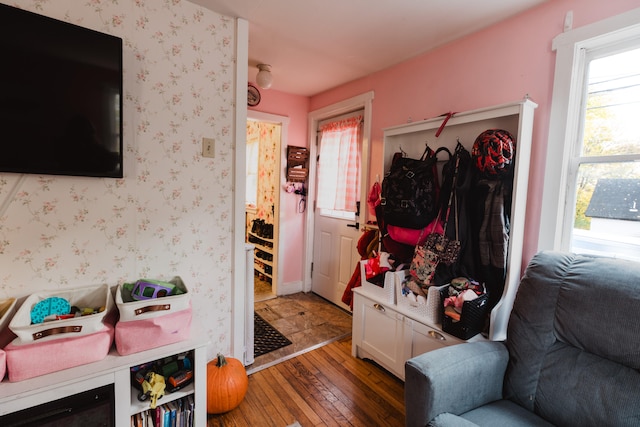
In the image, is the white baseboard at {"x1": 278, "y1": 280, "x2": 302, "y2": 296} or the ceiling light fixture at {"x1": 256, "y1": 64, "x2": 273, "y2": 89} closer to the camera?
the ceiling light fixture at {"x1": 256, "y1": 64, "x2": 273, "y2": 89}

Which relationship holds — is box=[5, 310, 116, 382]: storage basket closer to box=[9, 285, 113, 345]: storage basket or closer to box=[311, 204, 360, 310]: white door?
box=[9, 285, 113, 345]: storage basket

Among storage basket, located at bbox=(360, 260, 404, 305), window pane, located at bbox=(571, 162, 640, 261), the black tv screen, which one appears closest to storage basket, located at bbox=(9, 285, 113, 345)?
the black tv screen

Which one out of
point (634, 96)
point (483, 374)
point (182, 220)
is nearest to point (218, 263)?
point (182, 220)

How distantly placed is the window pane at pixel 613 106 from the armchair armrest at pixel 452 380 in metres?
1.19

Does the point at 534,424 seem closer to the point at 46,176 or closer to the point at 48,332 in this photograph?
the point at 48,332

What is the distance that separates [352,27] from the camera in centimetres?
195

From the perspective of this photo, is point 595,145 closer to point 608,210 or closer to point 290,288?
point 608,210

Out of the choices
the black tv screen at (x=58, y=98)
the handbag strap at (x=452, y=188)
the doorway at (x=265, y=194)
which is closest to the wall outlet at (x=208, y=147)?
the black tv screen at (x=58, y=98)

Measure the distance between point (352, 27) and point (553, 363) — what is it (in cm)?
212

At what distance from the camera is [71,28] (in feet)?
4.35

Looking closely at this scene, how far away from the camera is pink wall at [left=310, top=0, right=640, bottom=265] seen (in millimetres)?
1623

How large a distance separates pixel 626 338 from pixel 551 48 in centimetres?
147

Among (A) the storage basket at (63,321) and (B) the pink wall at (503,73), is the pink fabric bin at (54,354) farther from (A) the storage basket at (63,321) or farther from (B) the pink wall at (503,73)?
(B) the pink wall at (503,73)

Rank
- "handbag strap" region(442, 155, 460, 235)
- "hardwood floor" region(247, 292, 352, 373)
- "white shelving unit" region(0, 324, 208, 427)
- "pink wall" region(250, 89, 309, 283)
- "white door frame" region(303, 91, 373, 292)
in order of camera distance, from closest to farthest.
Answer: "white shelving unit" region(0, 324, 208, 427)
"handbag strap" region(442, 155, 460, 235)
"hardwood floor" region(247, 292, 352, 373)
"white door frame" region(303, 91, 373, 292)
"pink wall" region(250, 89, 309, 283)
